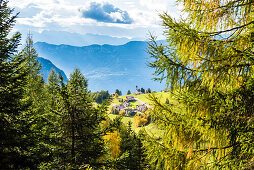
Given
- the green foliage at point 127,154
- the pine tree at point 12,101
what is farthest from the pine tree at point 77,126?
the pine tree at point 12,101

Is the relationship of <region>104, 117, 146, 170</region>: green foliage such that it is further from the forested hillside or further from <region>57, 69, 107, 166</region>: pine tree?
<region>57, 69, 107, 166</region>: pine tree

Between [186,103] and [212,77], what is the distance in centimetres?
113

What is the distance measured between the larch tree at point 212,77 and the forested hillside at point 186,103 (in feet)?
0.07

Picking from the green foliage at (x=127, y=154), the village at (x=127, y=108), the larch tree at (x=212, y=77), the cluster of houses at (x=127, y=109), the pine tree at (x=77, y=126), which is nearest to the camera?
the larch tree at (x=212, y=77)

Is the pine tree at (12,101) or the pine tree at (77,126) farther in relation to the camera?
the pine tree at (77,126)

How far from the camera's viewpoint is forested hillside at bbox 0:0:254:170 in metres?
4.33

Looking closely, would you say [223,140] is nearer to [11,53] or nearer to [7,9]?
[11,53]

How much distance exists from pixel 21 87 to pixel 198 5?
7937mm

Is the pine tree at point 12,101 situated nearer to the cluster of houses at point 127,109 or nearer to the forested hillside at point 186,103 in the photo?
the forested hillside at point 186,103

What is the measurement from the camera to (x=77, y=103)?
323 inches

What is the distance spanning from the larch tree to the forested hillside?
0.07 feet

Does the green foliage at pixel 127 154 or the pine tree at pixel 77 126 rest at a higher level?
the pine tree at pixel 77 126

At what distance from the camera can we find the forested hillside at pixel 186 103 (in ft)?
14.2

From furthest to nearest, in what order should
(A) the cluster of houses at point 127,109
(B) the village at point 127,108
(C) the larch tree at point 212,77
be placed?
(A) the cluster of houses at point 127,109 → (B) the village at point 127,108 → (C) the larch tree at point 212,77
